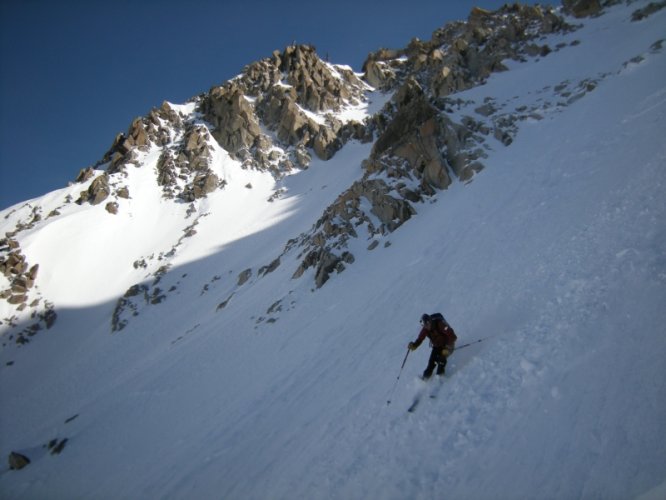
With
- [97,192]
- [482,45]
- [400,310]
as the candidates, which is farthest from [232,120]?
[400,310]

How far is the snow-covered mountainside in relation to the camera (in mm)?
6680

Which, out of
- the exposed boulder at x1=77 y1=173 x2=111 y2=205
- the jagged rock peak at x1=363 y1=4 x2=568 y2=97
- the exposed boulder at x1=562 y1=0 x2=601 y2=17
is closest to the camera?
the exposed boulder at x1=562 y1=0 x2=601 y2=17

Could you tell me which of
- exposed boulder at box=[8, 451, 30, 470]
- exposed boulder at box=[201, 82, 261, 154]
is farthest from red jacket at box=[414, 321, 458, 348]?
exposed boulder at box=[201, 82, 261, 154]

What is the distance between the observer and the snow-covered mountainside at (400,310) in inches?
263

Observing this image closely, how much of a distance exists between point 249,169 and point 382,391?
199ft

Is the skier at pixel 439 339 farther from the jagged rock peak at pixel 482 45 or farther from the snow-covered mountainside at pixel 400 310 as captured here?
the jagged rock peak at pixel 482 45

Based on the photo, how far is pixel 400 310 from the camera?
1475cm

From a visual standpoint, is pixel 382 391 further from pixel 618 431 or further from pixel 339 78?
pixel 339 78

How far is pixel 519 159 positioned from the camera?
74.6 ft

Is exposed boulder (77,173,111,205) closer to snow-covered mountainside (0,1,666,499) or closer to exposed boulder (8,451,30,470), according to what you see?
snow-covered mountainside (0,1,666,499)

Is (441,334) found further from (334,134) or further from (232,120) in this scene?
(232,120)

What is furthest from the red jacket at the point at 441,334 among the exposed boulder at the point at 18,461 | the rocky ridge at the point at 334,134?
the exposed boulder at the point at 18,461

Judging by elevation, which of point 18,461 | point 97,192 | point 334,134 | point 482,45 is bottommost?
point 18,461

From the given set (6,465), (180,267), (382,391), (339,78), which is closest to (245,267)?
(180,267)
